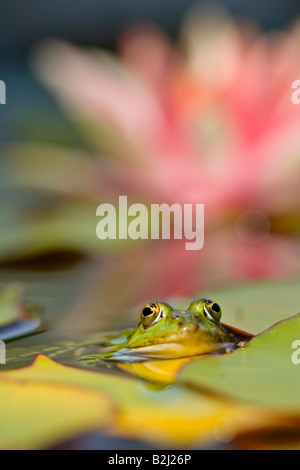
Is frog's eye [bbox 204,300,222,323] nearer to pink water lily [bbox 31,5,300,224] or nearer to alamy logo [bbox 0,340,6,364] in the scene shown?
alamy logo [bbox 0,340,6,364]

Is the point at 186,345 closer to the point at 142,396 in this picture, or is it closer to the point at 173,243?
the point at 142,396

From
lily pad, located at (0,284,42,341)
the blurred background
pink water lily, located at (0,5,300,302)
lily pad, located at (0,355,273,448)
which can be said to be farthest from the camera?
pink water lily, located at (0,5,300,302)

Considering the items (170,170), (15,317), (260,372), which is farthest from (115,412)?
(170,170)

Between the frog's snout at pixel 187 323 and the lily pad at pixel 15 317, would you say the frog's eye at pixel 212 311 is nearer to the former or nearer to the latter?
the frog's snout at pixel 187 323
